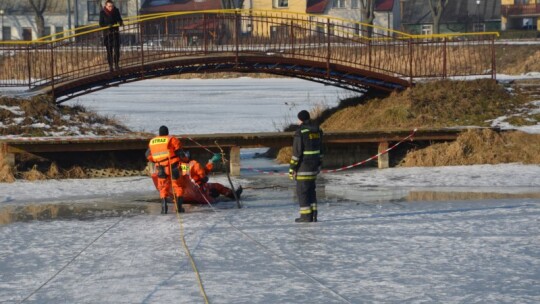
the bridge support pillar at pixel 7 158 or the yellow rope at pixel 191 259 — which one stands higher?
the bridge support pillar at pixel 7 158

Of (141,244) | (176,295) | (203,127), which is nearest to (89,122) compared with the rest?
(203,127)

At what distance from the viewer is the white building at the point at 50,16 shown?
274ft

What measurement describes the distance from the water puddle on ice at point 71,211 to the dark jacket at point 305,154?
3.07 meters

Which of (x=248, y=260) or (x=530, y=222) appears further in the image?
(x=530, y=222)

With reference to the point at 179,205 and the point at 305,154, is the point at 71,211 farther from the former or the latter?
the point at 305,154

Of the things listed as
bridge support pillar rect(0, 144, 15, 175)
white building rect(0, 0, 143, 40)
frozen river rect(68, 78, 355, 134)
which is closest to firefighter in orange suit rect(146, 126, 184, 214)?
bridge support pillar rect(0, 144, 15, 175)

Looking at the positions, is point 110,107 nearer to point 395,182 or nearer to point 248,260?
point 395,182

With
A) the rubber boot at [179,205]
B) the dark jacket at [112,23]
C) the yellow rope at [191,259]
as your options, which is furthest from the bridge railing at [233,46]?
the yellow rope at [191,259]

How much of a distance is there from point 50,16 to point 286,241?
242ft

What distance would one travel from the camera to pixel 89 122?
83.9 ft

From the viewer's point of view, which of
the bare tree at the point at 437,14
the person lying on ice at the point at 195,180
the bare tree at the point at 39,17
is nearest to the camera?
the person lying on ice at the point at 195,180

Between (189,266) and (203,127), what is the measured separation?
1822cm

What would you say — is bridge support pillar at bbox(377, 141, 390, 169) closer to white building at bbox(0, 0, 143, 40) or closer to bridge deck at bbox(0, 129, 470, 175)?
bridge deck at bbox(0, 129, 470, 175)

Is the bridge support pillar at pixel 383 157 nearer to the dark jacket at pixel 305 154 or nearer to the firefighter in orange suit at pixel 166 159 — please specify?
the firefighter in orange suit at pixel 166 159
